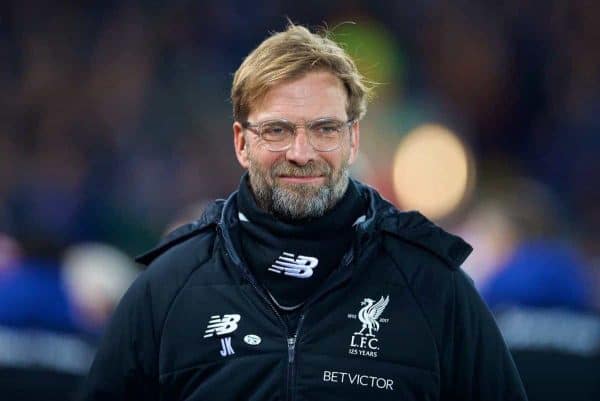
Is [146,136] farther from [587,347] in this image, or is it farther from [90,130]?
[587,347]

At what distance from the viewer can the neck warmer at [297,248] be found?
2.94 meters

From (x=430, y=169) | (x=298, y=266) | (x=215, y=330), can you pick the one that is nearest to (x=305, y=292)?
(x=298, y=266)

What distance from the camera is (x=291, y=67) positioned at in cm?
298

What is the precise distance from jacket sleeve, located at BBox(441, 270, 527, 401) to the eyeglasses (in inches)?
22.5

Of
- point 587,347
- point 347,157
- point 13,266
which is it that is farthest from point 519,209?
point 347,157

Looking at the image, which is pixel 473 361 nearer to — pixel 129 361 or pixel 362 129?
pixel 129 361

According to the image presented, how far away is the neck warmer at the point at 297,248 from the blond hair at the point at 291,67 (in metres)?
0.30

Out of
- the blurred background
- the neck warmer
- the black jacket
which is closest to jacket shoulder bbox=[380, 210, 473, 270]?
the black jacket

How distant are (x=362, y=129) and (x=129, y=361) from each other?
4462 mm

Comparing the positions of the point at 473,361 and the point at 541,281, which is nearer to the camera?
the point at 473,361

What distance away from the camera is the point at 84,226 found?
6.63 metres

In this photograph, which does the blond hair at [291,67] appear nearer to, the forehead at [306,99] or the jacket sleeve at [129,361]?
the forehead at [306,99]

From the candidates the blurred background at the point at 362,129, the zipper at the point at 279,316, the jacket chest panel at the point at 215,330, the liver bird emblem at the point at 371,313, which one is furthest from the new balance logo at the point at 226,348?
the blurred background at the point at 362,129

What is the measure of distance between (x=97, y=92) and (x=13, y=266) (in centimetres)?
157
